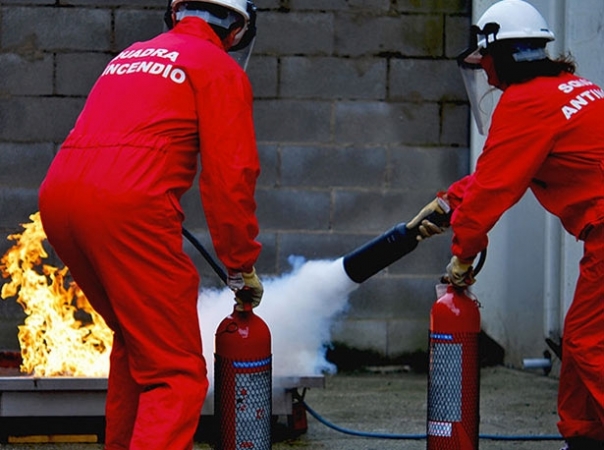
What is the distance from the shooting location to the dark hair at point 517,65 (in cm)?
434

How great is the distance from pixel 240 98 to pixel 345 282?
1.38 meters

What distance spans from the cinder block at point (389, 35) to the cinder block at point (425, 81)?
0.07m

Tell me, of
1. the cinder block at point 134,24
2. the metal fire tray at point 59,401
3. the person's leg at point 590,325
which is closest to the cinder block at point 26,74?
the cinder block at point 134,24

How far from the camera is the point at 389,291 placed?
271 inches

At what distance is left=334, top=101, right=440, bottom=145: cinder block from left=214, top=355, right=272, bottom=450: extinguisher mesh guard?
298 centimetres

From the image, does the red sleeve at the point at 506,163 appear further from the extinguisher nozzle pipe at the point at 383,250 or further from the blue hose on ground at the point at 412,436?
the blue hose on ground at the point at 412,436

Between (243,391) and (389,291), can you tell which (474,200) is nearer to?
(243,391)

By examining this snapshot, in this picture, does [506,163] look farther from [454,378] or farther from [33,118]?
[33,118]

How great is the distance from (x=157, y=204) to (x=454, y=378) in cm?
144

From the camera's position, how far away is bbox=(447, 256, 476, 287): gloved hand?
430 cm

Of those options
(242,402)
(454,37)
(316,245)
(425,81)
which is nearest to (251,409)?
(242,402)

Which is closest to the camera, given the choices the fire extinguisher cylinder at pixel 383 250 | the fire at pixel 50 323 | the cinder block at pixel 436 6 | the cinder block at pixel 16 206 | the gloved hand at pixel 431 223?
the gloved hand at pixel 431 223

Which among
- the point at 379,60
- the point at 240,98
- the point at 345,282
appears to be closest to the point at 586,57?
the point at 379,60

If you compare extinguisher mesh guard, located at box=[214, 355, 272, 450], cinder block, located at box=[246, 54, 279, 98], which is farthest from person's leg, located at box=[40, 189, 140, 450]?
cinder block, located at box=[246, 54, 279, 98]
